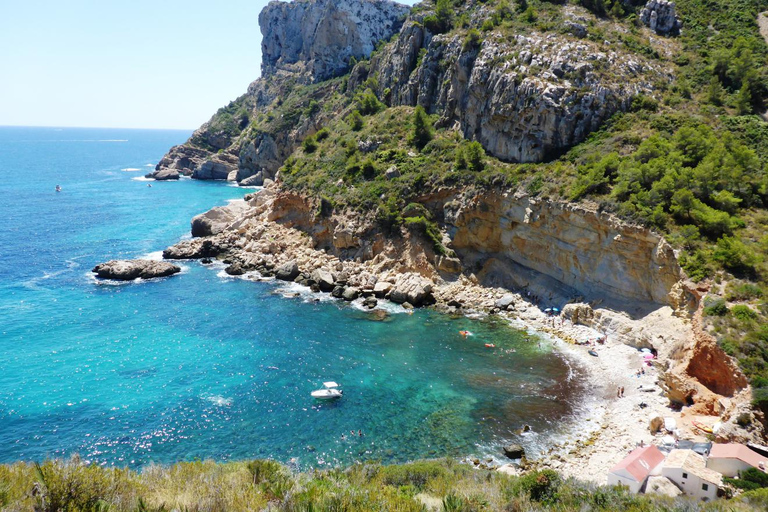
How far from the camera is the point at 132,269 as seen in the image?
5006 cm

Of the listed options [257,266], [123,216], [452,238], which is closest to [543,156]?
[452,238]

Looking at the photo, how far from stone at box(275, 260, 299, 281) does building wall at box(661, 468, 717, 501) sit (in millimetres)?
38304

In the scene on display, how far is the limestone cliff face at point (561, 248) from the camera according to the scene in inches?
1398

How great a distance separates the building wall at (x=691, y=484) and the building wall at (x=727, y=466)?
1.31 m

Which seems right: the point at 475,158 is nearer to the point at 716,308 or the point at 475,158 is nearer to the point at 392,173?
the point at 392,173

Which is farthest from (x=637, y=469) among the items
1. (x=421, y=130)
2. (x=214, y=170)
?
(x=214, y=170)

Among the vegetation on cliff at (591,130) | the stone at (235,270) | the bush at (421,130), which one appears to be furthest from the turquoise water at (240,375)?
the bush at (421,130)

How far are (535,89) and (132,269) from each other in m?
46.9

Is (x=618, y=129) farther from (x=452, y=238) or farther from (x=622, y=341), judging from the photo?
(x=622, y=341)

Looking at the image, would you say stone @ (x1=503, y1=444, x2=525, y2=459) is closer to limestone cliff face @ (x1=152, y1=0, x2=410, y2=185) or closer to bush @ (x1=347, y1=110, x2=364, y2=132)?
bush @ (x1=347, y1=110, x2=364, y2=132)

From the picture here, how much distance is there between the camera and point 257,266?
54.0 m

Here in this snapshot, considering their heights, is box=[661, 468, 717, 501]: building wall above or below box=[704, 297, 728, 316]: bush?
below

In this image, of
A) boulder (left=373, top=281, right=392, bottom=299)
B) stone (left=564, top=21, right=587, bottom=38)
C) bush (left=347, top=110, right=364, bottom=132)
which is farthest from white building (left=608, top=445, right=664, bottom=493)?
bush (left=347, top=110, right=364, bottom=132)

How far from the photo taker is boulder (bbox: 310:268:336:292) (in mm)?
47812
